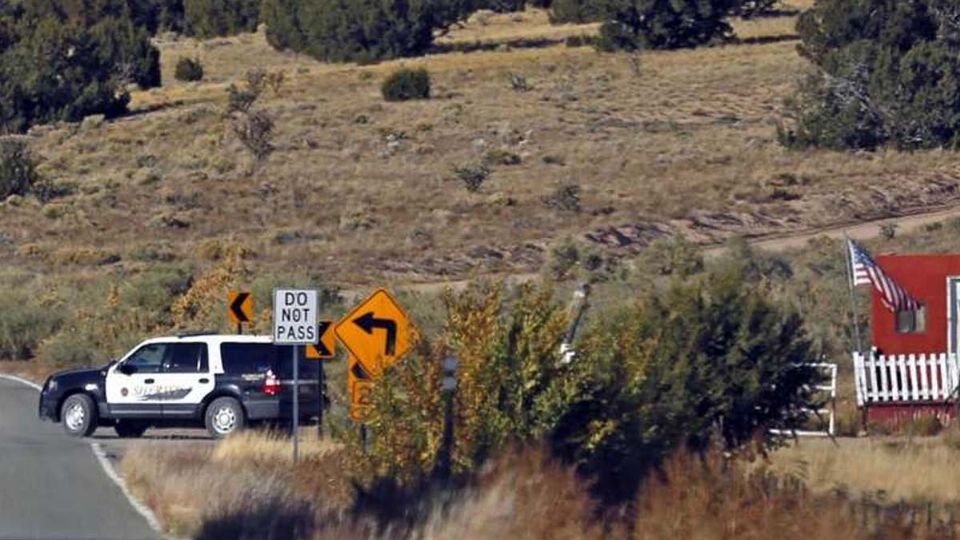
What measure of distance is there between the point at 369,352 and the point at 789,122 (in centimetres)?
5276

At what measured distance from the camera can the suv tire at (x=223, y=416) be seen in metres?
27.6

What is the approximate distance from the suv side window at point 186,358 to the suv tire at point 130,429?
1.12 metres

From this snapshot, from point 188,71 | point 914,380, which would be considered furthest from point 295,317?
point 188,71

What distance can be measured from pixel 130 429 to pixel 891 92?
41893 mm

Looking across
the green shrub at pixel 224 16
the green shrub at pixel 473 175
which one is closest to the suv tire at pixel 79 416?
the green shrub at pixel 473 175

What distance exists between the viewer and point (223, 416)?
27781mm

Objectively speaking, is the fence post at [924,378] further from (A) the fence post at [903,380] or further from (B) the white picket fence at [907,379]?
(A) the fence post at [903,380]

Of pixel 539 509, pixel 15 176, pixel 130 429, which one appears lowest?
pixel 15 176

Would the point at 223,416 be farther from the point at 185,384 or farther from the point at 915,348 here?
the point at 915,348

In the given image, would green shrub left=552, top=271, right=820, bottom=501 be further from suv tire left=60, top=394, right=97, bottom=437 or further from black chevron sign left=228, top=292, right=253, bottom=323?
black chevron sign left=228, top=292, right=253, bottom=323

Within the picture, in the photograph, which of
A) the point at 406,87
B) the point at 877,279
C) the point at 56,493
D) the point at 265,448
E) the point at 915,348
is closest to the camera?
the point at 56,493

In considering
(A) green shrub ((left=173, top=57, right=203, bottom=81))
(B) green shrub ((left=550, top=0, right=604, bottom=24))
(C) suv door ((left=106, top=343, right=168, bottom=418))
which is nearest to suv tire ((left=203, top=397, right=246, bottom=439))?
(C) suv door ((left=106, top=343, right=168, bottom=418))

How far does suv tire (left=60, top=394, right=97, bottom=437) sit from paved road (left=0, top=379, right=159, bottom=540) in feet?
0.65

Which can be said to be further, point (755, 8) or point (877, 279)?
point (755, 8)
